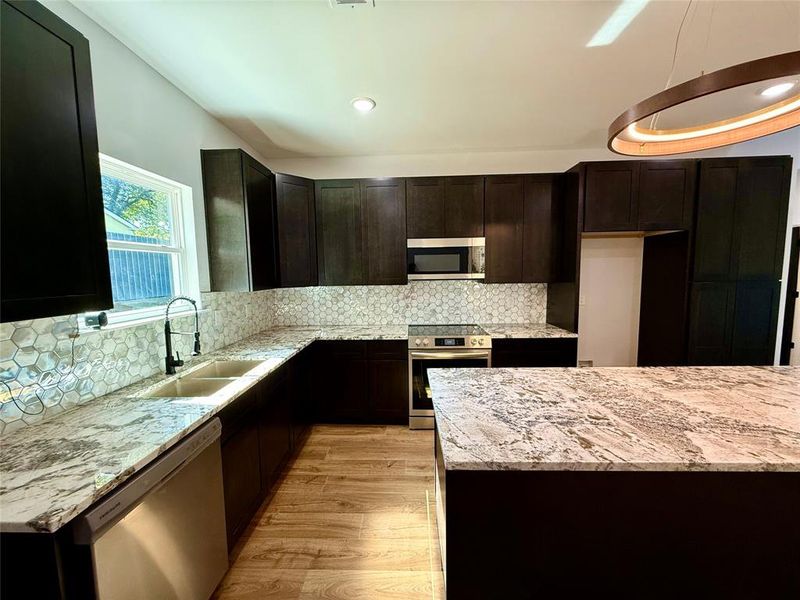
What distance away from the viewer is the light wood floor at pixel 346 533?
1578 millimetres

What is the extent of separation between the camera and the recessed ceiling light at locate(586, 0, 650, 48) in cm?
152

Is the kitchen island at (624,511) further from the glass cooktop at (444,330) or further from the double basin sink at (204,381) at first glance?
the glass cooktop at (444,330)

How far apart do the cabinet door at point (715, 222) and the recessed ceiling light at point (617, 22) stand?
1.89 metres

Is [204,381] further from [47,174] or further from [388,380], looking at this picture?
[388,380]

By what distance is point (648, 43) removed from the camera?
1.78m

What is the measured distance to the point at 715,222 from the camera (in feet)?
9.24

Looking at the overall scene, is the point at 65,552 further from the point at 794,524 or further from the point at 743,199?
the point at 743,199

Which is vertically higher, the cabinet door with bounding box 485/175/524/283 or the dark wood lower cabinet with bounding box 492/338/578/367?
the cabinet door with bounding box 485/175/524/283

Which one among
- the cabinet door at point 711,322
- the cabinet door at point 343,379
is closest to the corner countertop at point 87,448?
the cabinet door at point 343,379

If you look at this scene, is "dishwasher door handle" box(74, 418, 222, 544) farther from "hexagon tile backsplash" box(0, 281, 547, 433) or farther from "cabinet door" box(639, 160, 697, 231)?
"cabinet door" box(639, 160, 697, 231)

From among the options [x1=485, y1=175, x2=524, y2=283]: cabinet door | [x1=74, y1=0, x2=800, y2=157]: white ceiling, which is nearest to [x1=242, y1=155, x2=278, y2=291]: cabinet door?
[x1=74, y1=0, x2=800, y2=157]: white ceiling

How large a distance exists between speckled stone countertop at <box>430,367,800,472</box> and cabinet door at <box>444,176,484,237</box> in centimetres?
182

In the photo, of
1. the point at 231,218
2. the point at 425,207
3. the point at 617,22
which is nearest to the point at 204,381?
the point at 231,218

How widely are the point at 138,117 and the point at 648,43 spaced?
10.0 ft
